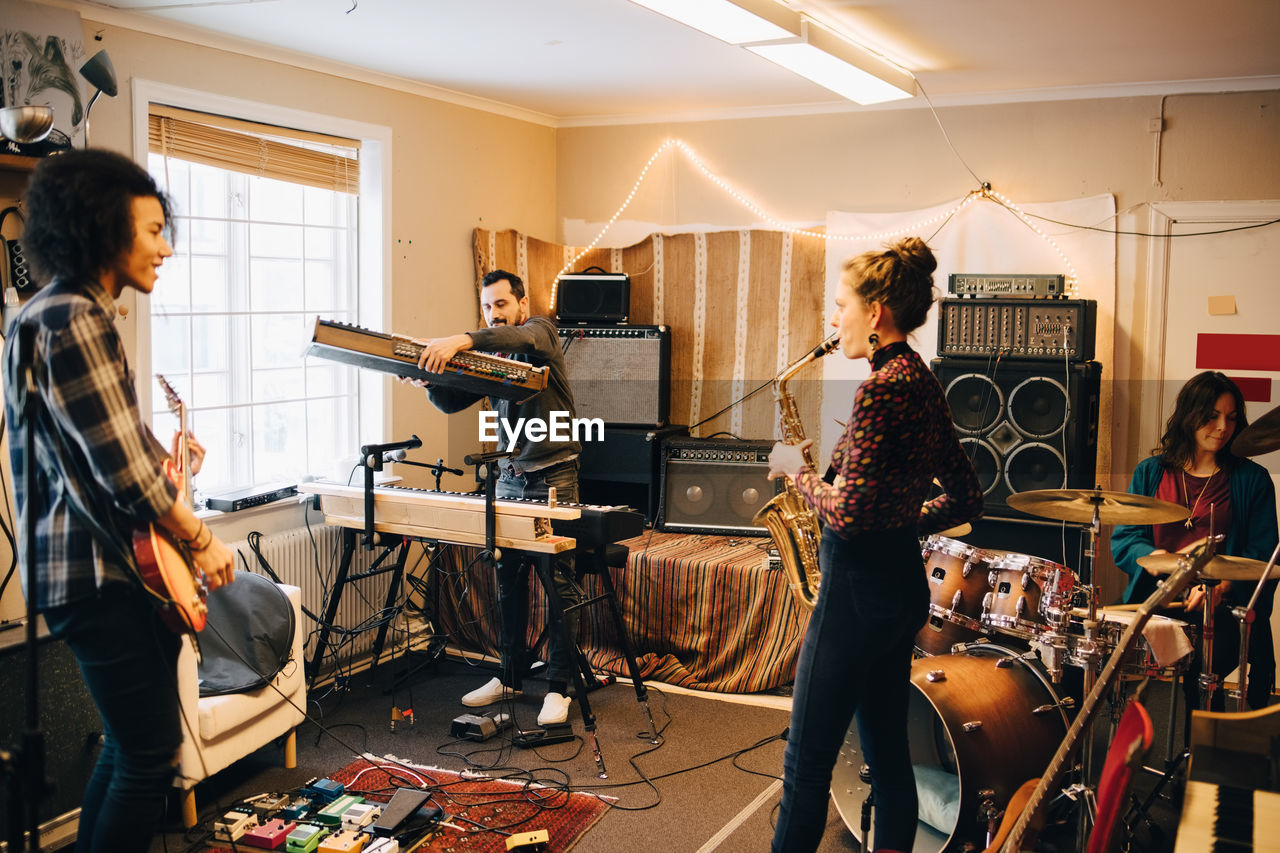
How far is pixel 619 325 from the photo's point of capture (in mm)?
4992

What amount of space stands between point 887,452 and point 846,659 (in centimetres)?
40

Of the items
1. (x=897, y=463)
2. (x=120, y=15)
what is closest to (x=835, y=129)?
(x=120, y=15)

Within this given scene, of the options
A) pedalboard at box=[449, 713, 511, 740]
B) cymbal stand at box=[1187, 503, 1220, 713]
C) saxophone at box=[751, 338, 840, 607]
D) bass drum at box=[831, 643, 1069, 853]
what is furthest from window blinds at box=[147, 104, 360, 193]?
cymbal stand at box=[1187, 503, 1220, 713]

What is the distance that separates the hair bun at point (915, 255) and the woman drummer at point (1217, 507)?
1685 mm

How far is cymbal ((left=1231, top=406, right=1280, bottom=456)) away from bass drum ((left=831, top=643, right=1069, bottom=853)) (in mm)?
767

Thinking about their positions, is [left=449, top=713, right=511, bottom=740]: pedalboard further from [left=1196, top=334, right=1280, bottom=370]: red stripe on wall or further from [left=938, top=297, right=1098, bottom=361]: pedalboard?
[left=1196, top=334, right=1280, bottom=370]: red stripe on wall

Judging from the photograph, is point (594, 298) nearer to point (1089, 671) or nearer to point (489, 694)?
point (489, 694)

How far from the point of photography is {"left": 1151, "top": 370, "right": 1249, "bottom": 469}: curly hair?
3.29 meters

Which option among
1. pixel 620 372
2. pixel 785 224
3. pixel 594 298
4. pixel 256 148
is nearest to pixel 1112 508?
pixel 620 372

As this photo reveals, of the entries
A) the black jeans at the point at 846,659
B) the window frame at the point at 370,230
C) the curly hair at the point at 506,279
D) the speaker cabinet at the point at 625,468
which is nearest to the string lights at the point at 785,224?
the speaker cabinet at the point at 625,468

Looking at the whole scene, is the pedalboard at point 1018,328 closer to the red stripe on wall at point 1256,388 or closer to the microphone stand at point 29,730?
the red stripe on wall at point 1256,388

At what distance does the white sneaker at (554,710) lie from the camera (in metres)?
3.67

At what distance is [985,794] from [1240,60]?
301cm

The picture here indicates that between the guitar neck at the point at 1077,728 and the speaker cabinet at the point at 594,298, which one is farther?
the speaker cabinet at the point at 594,298
